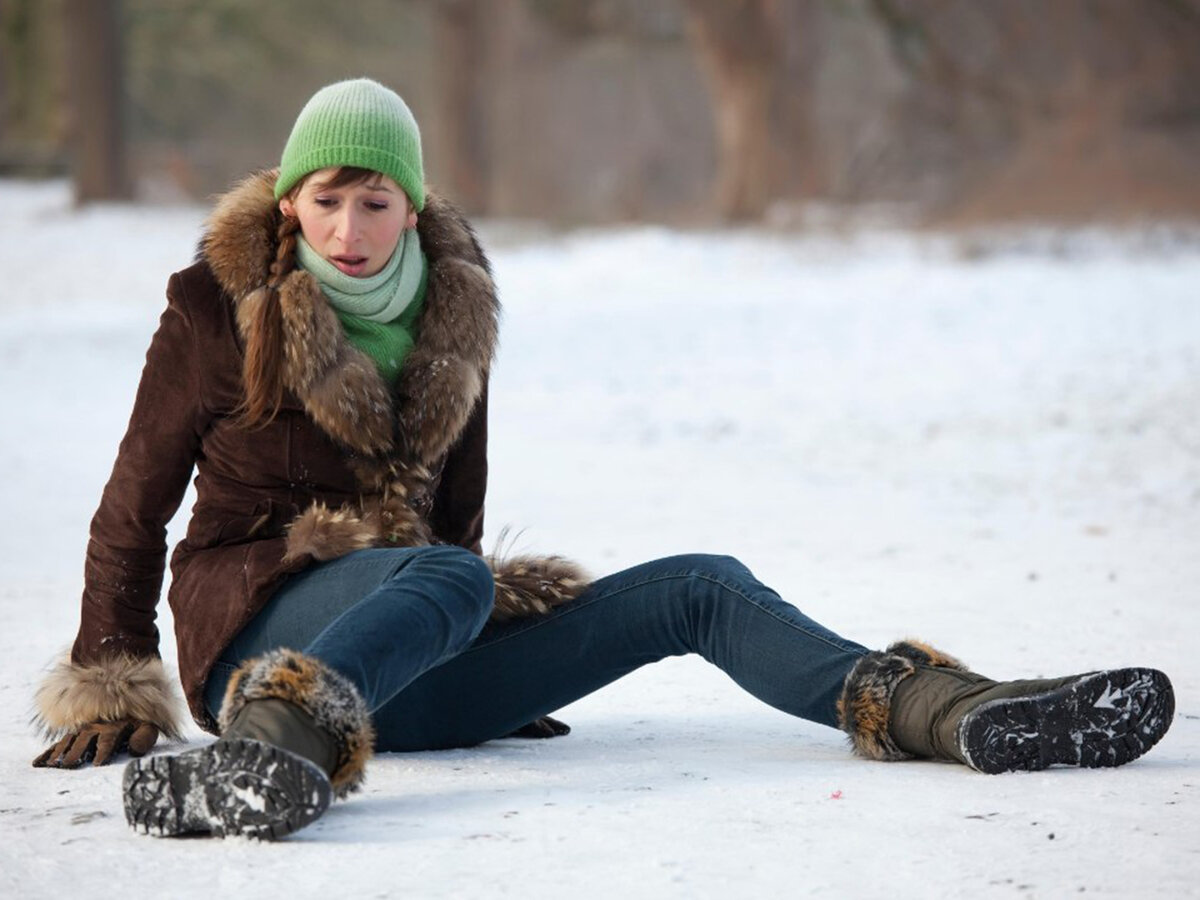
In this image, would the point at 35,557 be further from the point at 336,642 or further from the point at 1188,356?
the point at 1188,356

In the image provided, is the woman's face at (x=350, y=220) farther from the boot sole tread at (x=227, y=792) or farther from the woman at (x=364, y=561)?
the boot sole tread at (x=227, y=792)

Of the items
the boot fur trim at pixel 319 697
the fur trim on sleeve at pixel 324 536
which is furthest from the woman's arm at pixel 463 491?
the boot fur trim at pixel 319 697

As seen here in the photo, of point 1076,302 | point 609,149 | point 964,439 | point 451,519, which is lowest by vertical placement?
point 451,519

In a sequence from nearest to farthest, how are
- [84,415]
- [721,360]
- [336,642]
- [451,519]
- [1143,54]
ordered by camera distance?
[336,642]
[451,519]
[84,415]
[721,360]
[1143,54]

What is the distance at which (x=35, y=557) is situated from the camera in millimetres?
6457

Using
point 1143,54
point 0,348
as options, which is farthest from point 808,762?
point 1143,54

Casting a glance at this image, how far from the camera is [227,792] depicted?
109 inches

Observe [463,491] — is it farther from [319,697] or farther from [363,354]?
[319,697]

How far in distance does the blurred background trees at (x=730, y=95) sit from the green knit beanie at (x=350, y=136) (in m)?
12.4

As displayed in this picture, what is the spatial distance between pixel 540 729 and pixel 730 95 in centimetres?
1869

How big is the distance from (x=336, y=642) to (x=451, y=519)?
0.71 meters

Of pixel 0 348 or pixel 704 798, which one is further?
pixel 0 348

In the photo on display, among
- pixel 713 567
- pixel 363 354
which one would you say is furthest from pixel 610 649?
→ pixel 363 354

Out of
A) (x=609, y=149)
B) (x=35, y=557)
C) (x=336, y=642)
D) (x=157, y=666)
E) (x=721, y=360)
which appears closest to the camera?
(x=336, y=642)
